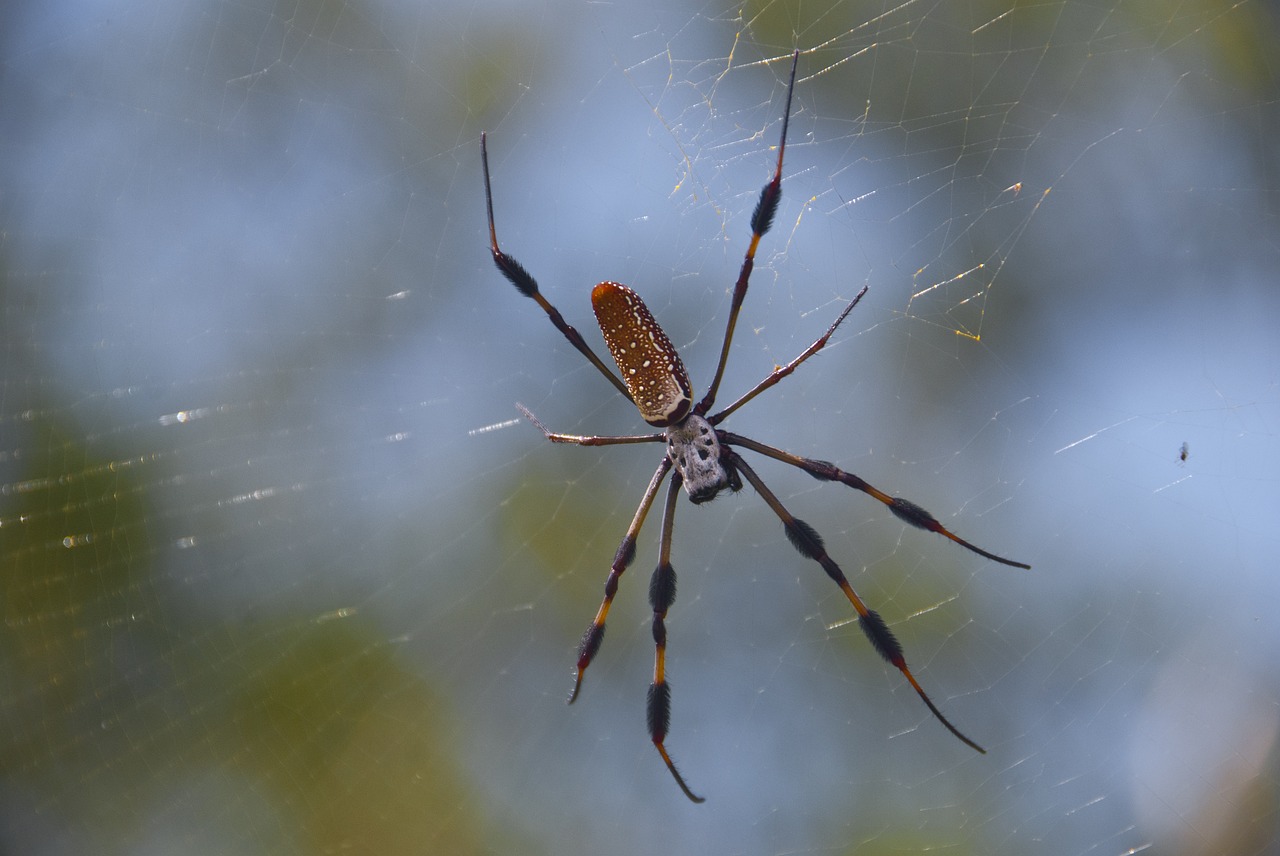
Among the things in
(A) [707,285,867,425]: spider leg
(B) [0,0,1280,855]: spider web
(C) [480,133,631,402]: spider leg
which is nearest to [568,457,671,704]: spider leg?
(A) [707,285,867,425]: spider leg

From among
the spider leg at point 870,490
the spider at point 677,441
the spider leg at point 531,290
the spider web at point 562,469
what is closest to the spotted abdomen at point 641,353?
the spider at point 677,441

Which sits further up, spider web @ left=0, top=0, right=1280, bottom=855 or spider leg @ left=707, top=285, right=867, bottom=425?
spider leg @ left=707, top=285, right=867, bottom=425

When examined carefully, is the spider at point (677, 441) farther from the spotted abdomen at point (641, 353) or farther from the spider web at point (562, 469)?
the spider web at point (562, 469)

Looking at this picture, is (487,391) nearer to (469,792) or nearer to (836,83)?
(469,792)

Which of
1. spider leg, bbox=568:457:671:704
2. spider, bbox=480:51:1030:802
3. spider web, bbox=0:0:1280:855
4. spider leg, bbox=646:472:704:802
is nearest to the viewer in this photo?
spider, bbox=480:51:1030:802

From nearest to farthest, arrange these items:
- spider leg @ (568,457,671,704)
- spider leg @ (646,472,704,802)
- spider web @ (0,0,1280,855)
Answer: spider leg @ (646,472,704,802), spider leg @ (568,457,671,704), spider web @ (0,0,1280,855)

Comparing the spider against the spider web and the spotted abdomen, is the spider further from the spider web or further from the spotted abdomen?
the spider web
